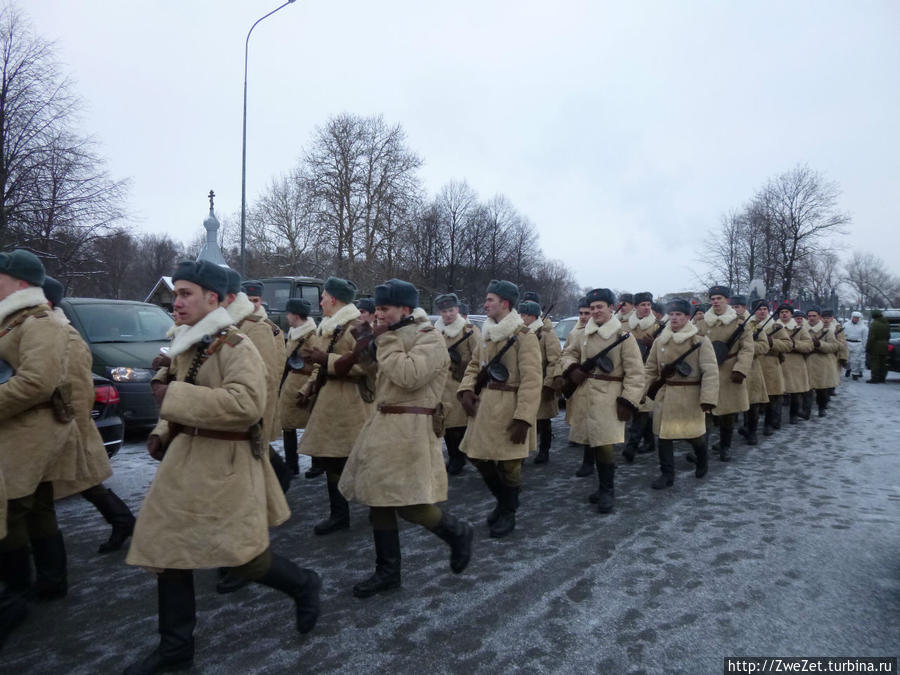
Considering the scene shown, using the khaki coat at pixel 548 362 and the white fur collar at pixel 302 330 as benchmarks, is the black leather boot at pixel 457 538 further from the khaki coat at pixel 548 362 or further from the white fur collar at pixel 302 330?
the khaki coat at pixel 548 362

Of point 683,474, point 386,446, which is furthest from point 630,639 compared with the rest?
point 683,474

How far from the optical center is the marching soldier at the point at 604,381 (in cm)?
575

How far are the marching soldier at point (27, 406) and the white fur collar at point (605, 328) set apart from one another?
4.33 m

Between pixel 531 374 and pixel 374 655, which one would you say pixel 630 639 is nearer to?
pixel 374 655

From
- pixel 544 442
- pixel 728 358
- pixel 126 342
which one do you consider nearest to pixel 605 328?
pixel 544 442

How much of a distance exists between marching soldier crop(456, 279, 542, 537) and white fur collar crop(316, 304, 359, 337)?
1089 mm

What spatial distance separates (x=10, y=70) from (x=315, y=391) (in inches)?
905

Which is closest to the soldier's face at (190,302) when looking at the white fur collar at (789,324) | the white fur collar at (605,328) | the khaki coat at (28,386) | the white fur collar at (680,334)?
the khaki coat at (28,386)

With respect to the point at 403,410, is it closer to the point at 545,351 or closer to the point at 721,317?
the point at 545,351

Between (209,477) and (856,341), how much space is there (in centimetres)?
2080

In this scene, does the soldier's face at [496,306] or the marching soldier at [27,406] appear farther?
the soldier's face at [496,306]

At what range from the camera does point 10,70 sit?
21.4 m

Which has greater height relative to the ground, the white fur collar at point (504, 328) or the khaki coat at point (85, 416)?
the white fur collar at point (504, 328)

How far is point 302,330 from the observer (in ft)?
19.2
